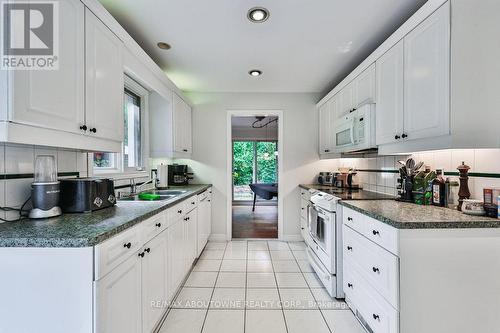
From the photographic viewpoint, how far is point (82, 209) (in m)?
1.50

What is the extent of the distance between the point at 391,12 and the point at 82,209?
106 inches

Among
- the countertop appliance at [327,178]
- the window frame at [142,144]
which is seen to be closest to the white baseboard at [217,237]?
the window frame at [142,144]

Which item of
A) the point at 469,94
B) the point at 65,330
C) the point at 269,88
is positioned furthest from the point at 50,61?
the point at 269,88

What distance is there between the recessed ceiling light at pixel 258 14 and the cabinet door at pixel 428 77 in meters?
1.11

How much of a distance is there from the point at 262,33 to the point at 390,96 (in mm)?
1272

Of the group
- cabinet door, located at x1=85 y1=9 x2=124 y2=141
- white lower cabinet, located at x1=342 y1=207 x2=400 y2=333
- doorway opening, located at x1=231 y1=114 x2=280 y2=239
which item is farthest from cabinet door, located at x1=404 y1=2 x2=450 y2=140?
doorway opening, located at x1=231 y1=114 x2=280 y2=239

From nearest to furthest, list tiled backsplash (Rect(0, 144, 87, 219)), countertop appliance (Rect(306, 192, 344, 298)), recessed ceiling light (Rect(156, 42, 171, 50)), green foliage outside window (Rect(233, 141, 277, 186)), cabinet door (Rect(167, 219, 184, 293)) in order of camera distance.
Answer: tiled backsplash (Rect(0, 144, 87, 219))
cabinet door (Rect(167, 219, 184, 293))
countertop appliance (Rect(306, 192, 344, 298))
recessed ceiling light (Rect(156, 42, 171, 50))
green foliage outside window (Rect(233, 141, 277, 186))

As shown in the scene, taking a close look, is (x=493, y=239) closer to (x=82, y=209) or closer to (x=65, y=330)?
(x=65, y=330)

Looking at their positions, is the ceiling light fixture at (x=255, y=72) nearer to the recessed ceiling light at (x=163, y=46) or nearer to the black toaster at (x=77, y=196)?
the recessed ceiling light at (x=163, y=46)

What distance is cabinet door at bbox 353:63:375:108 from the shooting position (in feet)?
7.67

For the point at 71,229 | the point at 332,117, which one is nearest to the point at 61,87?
the point at 71,229

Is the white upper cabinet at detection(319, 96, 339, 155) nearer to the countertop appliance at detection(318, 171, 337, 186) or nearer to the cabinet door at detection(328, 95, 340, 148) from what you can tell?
the cabinet door at detection(328, 95, 340, 148)

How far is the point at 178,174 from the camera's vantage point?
3750 mm

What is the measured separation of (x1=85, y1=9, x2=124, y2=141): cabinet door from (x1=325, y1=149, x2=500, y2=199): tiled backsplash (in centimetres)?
259
